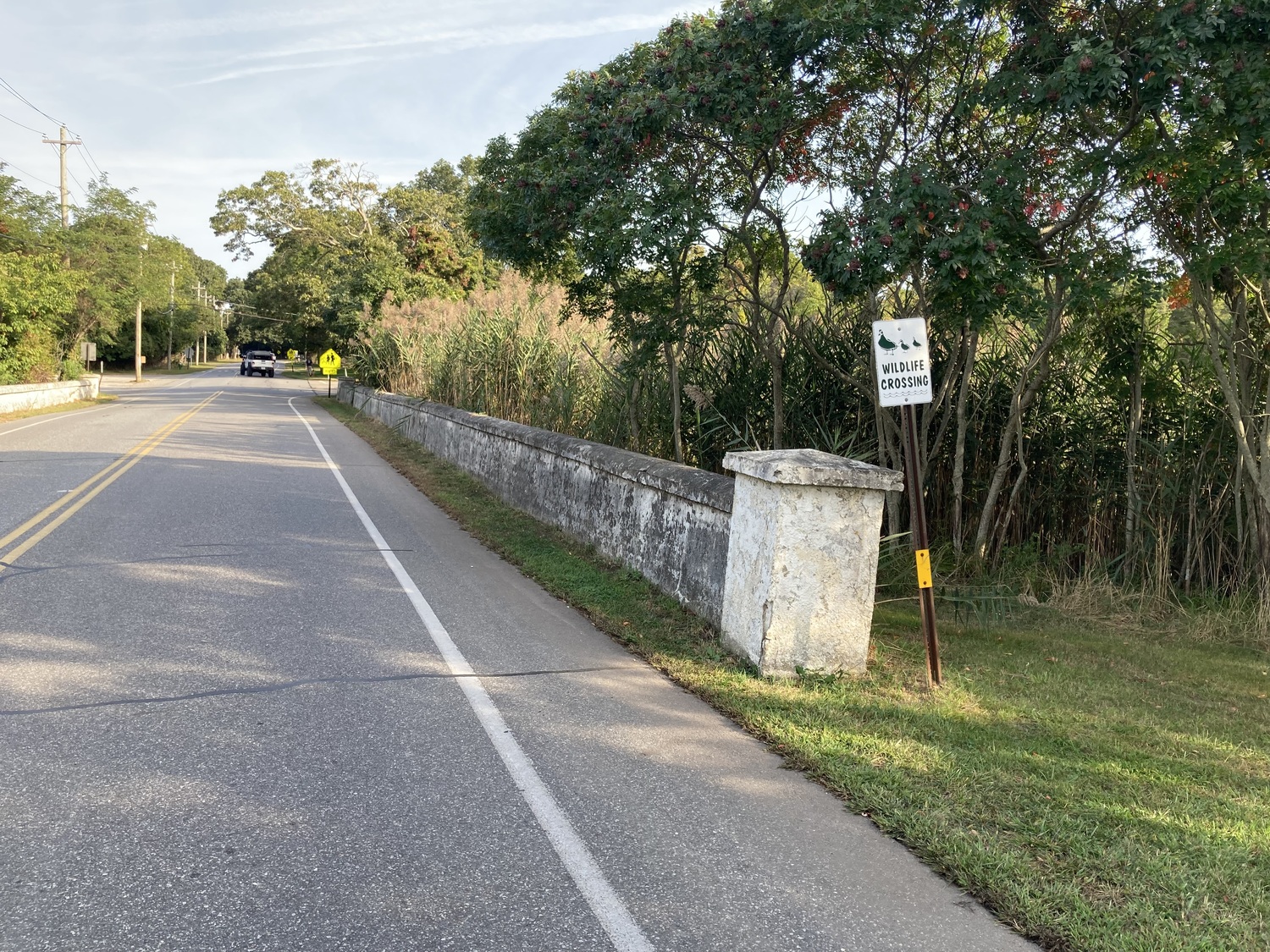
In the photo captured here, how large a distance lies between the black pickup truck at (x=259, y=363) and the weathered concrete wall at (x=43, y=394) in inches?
1263

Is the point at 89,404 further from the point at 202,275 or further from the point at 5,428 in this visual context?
the point at 202,275

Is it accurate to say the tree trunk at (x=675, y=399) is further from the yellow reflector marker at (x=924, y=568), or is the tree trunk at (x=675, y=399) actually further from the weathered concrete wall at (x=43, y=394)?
the weathered concrete wall at (x=43, y=394)

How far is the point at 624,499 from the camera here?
9.09 m

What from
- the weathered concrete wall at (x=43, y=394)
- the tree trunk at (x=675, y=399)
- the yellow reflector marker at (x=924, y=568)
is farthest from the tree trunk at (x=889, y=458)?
the weathered concrete wall at (x=43, y=394)

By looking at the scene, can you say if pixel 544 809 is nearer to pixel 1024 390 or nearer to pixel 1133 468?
pixel 1024 390

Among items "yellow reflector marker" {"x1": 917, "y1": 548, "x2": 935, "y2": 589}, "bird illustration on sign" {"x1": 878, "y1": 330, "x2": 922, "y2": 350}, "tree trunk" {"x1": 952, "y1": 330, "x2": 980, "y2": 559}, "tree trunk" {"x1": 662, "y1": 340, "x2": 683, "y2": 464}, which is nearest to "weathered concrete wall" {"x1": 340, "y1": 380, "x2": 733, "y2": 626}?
"tree trunk" {"x1": 662, "y1": 340, "x2": 683, "y2": 464}

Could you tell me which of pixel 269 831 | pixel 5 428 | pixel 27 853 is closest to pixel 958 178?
pixel 269 831

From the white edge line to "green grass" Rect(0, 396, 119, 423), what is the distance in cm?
2274

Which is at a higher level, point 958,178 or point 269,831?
point 958,178

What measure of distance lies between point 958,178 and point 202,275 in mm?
140238

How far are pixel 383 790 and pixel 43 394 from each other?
98.2 feet

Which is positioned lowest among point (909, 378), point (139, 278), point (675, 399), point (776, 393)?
point (675, 399)

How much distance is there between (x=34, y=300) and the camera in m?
29.8

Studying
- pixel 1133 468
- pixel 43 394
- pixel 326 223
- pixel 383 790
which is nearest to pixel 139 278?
pixel 326 223
